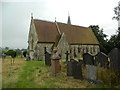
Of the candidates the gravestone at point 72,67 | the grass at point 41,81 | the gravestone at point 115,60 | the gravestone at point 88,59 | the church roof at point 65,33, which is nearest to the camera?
the grass at point 41,81

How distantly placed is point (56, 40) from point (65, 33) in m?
4.47

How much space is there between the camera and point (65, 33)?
86.3 feet

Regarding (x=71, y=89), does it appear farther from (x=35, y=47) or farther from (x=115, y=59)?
(x=35, y=47)

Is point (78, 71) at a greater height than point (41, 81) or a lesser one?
greater

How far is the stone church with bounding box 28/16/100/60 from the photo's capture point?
22.1 m

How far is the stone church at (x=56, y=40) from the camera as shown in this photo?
22094 mm

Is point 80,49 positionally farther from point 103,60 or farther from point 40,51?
point 103,60

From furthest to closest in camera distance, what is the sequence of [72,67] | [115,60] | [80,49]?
1. [80,49]
2. [72,67]
3. [115,60]

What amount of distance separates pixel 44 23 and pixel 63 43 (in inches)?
258

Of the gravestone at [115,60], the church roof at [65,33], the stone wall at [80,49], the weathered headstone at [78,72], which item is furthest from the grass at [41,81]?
the stone wall at [80,49]

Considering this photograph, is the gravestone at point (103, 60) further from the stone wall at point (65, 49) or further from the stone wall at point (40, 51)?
the stone wall at point (40, 51)

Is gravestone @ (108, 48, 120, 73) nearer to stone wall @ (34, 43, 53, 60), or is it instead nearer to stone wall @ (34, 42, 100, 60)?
stone wall @ (34, 42, 100, 60)

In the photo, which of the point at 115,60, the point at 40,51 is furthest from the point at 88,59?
the point at 40,51

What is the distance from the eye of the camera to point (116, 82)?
20.3 ft
